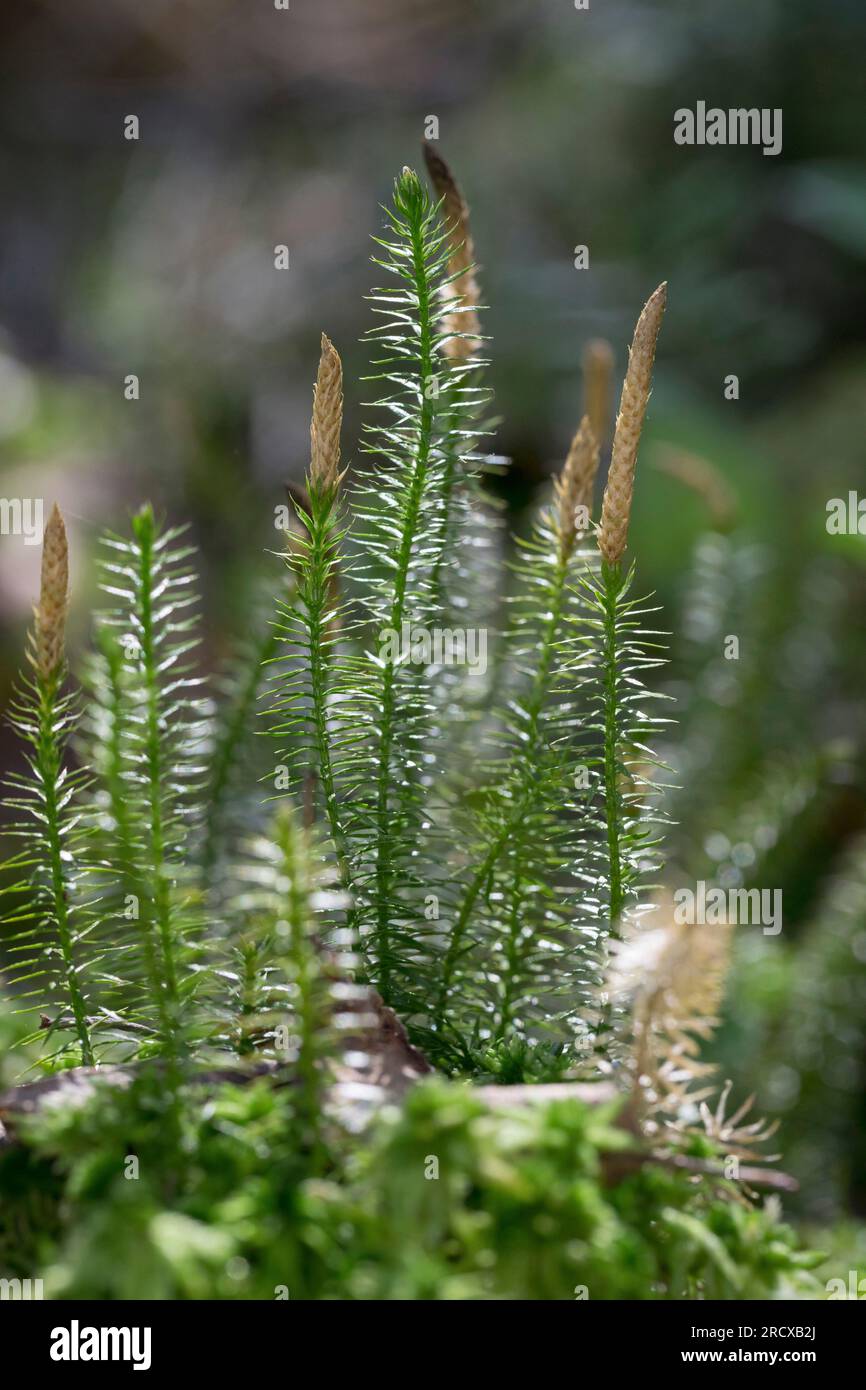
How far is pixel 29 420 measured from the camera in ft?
10.4

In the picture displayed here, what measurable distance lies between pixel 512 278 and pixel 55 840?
296 centimetres

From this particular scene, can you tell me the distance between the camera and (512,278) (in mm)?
3352

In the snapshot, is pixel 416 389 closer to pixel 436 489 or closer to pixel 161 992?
pixel 436 489

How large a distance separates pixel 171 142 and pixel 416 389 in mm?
3880

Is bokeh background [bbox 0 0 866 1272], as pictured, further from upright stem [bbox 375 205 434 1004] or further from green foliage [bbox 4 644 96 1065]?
green foliage [bbox 4 644 96 1065]

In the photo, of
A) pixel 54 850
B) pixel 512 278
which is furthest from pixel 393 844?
pixel 512 278

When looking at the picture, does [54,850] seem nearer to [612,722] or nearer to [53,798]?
[53,798]

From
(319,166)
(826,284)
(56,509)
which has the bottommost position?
(56,509)

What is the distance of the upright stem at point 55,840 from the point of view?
0.73 meters

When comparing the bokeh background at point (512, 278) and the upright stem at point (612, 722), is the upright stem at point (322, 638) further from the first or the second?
the bokeh background at point (512, 278)

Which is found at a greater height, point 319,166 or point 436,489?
point 319,166

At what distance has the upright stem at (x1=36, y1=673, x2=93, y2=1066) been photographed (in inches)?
28.8

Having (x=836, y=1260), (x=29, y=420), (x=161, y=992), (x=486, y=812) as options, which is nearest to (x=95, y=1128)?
(x=161, y=992)

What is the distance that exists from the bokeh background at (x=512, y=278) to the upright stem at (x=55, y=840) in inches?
38.4
